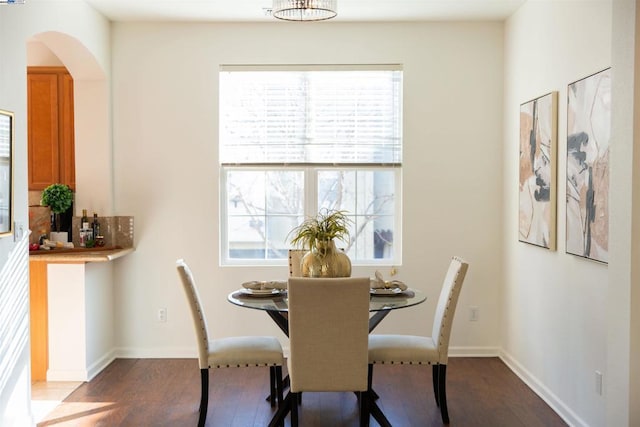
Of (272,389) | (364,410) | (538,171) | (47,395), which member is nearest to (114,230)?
(47,395)

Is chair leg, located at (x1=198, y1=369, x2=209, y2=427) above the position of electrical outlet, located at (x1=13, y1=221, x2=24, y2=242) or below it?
below

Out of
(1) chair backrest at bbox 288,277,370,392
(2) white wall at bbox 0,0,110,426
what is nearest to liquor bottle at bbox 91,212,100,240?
(2) white wall at bbox 0,0,110,426

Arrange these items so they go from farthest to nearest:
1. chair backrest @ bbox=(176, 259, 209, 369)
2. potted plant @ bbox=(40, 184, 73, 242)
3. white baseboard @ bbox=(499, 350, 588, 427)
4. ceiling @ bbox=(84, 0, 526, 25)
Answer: potted plant @ bbox=(40, 184, 73, 242)
ceiling @ bbox=(84, 0, 526, 25)
white baseboard @ bbox=(499, 350, 588, 427)
chair backrest @ bbox=(176, 259, 209, 369)

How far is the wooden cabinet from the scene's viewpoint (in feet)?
18.3

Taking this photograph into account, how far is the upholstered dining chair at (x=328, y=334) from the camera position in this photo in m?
3.41

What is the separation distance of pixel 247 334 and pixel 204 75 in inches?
84.9

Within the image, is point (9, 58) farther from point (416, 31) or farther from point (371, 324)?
point (416, 31)

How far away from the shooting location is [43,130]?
5.60 metres

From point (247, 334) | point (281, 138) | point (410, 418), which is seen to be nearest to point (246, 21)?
point (281, 138)

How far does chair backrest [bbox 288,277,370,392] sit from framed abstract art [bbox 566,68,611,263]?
4.29 feet

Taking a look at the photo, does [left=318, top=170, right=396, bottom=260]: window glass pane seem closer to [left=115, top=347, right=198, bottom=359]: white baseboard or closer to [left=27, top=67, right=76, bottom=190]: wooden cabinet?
[left=115, top=347, right=198, bottom=359]: white baseboard

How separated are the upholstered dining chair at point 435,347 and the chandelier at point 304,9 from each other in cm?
167

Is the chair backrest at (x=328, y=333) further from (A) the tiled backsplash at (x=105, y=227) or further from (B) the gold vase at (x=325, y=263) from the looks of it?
(A) the tiled backsplash at (x=105, y=227)

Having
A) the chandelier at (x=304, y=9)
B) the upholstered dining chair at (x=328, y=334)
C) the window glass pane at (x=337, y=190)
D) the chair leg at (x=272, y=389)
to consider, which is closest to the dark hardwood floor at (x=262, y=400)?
the chair leg at (x=272, y=389)
